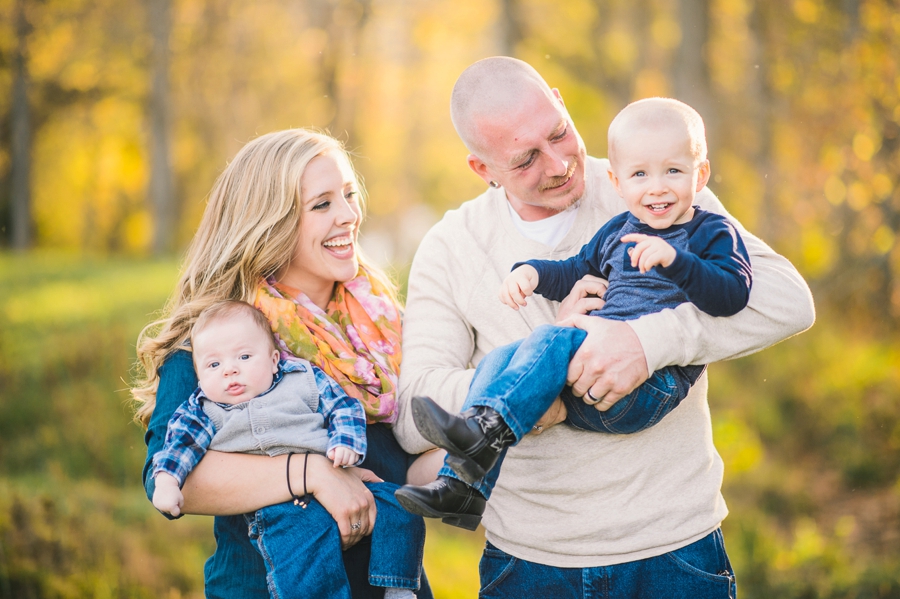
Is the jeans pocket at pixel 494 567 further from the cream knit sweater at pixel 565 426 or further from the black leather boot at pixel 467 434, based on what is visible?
the black leather boot at pixel 467 434

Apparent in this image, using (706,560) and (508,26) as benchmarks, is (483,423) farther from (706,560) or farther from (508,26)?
(508,26)

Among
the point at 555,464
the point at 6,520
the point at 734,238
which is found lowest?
the point at 6,520

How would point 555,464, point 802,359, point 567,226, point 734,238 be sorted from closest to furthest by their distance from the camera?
point 734,238, point 555,464, point 567,226, point 802,359

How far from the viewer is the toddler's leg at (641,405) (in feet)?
6.82

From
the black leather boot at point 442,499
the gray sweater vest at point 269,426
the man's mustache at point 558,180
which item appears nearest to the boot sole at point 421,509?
the black leather boot at point 442,499

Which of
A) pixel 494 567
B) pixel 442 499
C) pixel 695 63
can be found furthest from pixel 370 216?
pixel 442 499

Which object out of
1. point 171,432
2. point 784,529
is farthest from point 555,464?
point 784,529

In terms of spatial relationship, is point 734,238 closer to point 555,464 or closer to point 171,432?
point 555,464

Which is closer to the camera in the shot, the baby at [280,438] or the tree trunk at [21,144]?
the baby at [280,438]

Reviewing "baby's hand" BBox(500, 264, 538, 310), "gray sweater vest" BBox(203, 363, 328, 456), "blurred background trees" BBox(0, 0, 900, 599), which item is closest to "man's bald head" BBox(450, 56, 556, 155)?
"baby's hand" BBox(500, 264, 538, 310)

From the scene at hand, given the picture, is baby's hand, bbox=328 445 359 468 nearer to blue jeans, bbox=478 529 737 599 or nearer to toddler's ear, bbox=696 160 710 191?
blue jeans, bbox=478 529 737 599

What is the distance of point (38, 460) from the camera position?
234 inches

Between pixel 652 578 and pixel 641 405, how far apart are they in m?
0.54

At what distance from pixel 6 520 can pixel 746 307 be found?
14.1 feet
